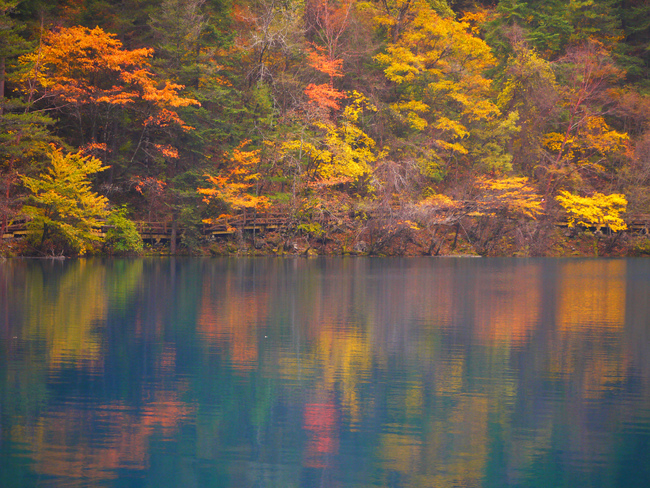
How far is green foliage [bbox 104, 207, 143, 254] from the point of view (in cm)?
3108

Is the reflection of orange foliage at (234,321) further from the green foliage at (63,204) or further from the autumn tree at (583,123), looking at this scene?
the autumn tree at (583,123)

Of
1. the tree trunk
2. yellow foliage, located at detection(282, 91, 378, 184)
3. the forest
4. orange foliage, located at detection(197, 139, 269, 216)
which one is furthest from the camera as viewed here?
yellow foliage, located at detection(282, 91, 378, 184)

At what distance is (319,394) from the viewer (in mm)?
6984

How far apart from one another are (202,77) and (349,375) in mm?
28194

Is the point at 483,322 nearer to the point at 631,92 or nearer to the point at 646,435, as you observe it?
the point at 646,435

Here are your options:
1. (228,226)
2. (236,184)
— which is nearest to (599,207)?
(236,184)

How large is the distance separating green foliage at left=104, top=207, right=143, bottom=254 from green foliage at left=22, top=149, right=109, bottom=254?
149cm

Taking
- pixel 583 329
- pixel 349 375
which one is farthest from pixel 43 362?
pixel 583 329

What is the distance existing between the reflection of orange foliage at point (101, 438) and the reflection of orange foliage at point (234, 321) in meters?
1.98

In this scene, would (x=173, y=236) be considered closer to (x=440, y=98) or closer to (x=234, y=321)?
(x=440, y=98)

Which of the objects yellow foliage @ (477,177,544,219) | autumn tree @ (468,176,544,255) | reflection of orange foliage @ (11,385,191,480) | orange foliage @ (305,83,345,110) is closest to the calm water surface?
Answer: reflection of orange foliage @ (11,385,191,480)

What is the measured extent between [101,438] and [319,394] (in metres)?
2.30

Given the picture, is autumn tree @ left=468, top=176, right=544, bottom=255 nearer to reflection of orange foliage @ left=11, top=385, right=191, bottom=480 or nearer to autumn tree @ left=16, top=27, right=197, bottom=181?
autumn tree @ left=16, top=27, right=197, bottom=181

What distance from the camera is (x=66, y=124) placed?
108ft
